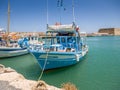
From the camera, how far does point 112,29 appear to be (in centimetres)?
18662

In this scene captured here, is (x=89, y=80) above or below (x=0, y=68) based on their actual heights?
below

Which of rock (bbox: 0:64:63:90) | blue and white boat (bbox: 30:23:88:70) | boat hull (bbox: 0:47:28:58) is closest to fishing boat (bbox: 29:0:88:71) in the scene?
blue and white boat (bbox: 30:23:88:70)

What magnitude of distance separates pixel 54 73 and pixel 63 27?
15.4 ft

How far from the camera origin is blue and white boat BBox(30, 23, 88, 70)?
12.7 metres

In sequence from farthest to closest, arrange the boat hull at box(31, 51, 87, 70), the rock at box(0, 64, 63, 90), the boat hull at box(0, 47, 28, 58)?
the boat hull at box(0, 47, 28, 58) → the boat hull at box(31, 51, 87, 70) → the rock at box(0, 64, 63, 90)

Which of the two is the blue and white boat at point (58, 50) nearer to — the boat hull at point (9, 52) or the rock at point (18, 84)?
the rock at point (18, 84)

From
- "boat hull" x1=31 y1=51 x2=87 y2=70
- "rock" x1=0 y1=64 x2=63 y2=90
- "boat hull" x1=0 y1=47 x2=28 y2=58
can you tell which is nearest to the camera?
"rock" x1=0 y1=64 x2=63 y2=90

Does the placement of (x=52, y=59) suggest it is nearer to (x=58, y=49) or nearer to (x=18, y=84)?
(x=58, y=49)

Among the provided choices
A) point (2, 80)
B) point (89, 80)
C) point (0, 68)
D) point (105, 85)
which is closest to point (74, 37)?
point (89, 80)

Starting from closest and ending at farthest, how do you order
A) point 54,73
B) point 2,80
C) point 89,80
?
point 2,80, point 89,80, point 54,73

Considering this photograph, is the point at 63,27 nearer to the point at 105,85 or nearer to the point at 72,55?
the point at 72,55

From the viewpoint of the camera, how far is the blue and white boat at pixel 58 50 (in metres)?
12.7

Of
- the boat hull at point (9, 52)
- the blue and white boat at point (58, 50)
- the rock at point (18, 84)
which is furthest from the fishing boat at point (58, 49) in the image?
the boat hull at point (9, 52)

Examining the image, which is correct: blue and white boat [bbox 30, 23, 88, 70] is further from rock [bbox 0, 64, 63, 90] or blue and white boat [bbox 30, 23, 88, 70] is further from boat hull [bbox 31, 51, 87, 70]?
rock [bbox 0, 64, 63, 90]
